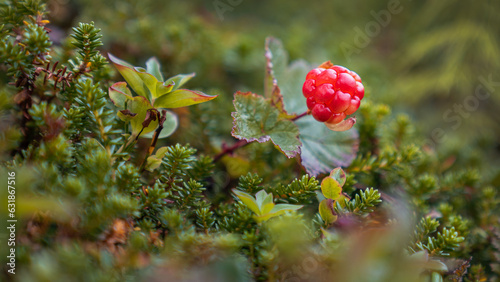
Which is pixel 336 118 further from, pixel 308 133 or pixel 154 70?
pixel 154 70

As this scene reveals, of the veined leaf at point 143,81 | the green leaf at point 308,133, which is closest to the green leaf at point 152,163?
the veined leaf at point 143,81

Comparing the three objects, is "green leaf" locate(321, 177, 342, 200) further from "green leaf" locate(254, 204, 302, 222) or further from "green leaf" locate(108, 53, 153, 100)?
"green leaf" locate(108, 53, 153, 100)

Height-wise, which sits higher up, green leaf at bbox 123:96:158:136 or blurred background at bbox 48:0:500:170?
green leaf at bbox 123:96:158:136

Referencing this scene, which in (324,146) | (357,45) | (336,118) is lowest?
(357,45)

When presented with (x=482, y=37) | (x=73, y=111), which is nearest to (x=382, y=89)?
(x=482, y=37)

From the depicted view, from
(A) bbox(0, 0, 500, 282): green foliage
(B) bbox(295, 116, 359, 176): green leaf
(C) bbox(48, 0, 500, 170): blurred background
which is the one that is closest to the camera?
(A) bbox(0, 0, 500, 282): green foliage

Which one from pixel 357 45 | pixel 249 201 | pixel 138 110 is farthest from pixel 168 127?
pixel 357 45

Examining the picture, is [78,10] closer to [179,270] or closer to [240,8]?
[240,8]

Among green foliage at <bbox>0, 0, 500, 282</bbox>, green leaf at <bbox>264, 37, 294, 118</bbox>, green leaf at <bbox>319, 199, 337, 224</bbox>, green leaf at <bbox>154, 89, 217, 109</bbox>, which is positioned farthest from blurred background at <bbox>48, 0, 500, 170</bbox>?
green leaf at <bbox>319, 199, 337, 224</bbox>
